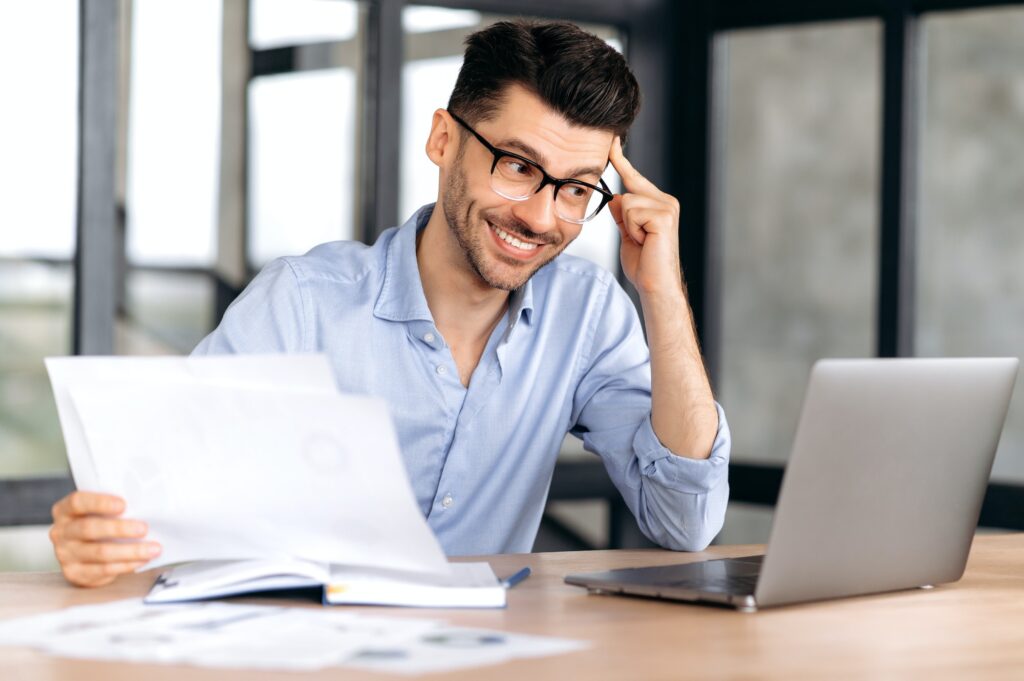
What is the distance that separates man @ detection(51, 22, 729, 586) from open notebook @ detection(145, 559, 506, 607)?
578 millimetres

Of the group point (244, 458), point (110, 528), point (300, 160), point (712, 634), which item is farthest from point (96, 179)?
point (712, 634)

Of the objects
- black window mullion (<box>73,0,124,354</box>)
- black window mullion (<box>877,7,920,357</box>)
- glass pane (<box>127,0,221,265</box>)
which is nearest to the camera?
black window mullion (<box>73,0,124,354</box>)

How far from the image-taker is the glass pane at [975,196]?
3.29 metres

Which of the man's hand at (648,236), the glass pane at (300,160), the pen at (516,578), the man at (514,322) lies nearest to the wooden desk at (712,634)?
the pen at (516,578)

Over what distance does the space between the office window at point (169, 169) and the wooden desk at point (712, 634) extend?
75.6 inches

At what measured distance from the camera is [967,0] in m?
3.23

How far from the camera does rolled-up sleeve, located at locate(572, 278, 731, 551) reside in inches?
70.1

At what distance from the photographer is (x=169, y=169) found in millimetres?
3283

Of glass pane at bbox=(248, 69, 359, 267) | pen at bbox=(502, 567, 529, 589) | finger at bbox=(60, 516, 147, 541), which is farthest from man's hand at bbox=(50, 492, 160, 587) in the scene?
glass pane at bbox=(248, 69, 359, 267)

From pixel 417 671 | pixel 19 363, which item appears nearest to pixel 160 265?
pixel 19 363

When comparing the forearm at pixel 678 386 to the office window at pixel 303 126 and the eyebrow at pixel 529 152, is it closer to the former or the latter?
the eyebrow at pixel 529 152

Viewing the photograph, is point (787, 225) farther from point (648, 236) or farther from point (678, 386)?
point (678, 386)

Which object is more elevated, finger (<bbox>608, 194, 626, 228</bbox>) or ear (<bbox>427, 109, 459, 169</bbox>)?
ear (<bbox>427, 109, 459, 169</bbox>)

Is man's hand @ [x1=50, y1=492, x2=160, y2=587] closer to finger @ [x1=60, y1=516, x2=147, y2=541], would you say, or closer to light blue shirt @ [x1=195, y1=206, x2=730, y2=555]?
finger @ [x1=60, y1=516, x2=147, y2=541]
